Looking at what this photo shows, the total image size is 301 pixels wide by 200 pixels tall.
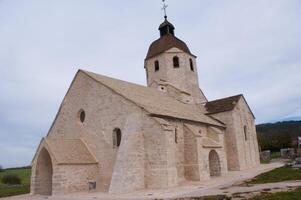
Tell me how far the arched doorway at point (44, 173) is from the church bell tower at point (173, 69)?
567 inches

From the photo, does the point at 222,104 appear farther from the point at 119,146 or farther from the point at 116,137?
the point at 119,146

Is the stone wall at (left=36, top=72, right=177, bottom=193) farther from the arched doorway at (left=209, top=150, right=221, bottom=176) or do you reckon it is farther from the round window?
the arched doorway at (left=209, top=150, right=221, bottom=176)

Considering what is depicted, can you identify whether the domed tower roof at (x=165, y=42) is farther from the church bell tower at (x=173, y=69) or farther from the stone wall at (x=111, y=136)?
the stone wall at (x=111, y=136)

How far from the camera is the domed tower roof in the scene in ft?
104

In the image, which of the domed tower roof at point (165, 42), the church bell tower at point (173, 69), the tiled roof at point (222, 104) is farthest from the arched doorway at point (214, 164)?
the domed tower roof at point (165, 42)

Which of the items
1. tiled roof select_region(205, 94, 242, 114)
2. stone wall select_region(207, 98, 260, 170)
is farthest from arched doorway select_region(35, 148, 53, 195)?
tiled roof select_region(205, 94, 242, 114)

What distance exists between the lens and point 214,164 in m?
23.0

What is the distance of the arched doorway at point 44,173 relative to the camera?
19.0 meters

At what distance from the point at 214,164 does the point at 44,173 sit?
12.5 m

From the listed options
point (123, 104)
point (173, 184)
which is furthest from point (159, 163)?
point (123, 104)

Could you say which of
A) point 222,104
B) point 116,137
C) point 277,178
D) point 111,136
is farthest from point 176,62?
point 277,178

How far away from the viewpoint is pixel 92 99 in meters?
21.4

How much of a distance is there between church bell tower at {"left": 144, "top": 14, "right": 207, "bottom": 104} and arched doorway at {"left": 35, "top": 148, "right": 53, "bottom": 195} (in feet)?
47.3

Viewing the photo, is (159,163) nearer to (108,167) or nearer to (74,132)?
(108,167)
